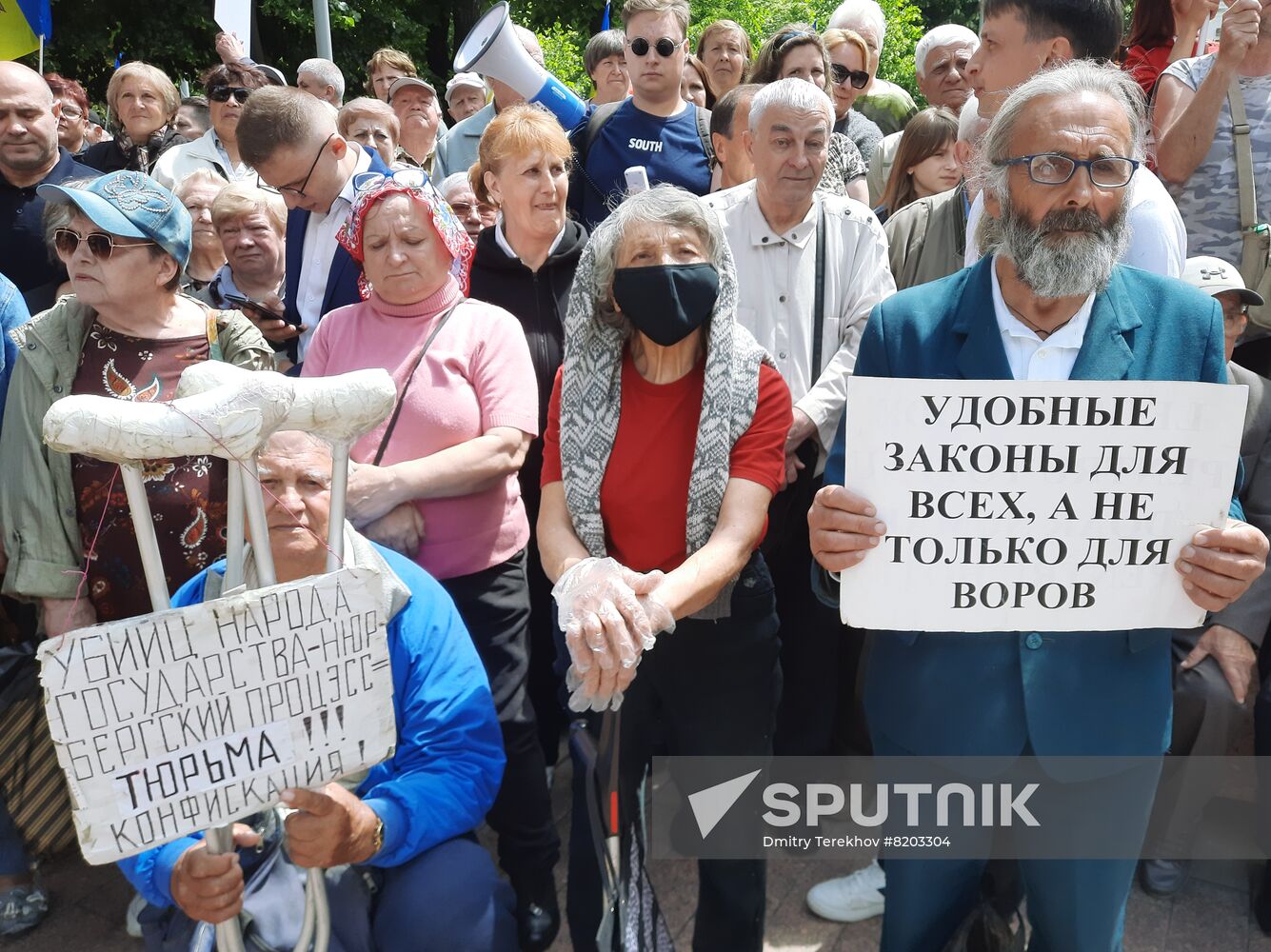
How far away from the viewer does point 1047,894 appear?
6.56 ft

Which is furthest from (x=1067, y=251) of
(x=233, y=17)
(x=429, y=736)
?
(x=233, y=17)

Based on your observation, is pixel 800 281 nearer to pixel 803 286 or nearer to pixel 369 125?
pixel 803 286

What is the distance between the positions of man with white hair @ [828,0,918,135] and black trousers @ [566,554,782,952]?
3.97 metres

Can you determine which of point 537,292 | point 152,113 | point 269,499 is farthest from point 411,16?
point 269,499

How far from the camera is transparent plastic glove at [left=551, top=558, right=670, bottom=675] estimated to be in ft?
6.22

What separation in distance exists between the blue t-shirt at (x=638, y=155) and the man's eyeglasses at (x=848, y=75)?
1195 mm

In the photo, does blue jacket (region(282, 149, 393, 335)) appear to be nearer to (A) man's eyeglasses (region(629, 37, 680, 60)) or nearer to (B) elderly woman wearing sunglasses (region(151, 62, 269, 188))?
(A) man's eyeglasses (region(629, 37, 680, 60))

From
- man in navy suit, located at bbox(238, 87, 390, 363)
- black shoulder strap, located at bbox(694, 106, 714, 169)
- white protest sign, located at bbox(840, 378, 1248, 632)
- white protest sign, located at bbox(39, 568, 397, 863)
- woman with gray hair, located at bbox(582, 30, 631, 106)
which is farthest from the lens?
woman with gray hair, located at bbox(582, 30, 631, 106)

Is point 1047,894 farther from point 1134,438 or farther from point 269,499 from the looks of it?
point 269,499

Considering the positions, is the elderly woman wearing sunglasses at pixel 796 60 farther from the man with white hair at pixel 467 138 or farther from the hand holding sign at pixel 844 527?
the hand holding sign at pixel 844 527

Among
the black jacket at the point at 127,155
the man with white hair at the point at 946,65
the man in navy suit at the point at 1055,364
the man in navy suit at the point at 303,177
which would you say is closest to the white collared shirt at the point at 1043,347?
the man in navy suit at the point at 1055,364

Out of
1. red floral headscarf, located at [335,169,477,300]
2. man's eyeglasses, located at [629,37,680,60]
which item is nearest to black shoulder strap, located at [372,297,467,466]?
red floral headscarf, located at [335,169,477,300]

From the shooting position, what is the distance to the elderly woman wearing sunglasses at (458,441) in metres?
2.78

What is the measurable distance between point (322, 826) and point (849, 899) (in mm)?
1695
